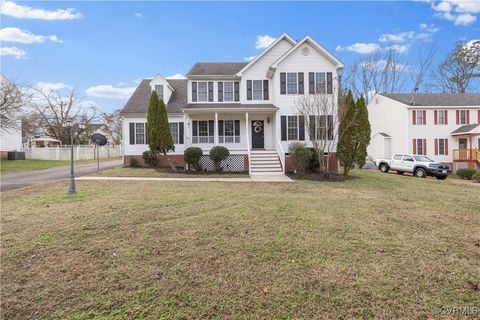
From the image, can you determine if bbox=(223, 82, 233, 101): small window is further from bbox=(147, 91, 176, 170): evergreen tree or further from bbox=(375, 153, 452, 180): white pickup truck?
bbox=(375, 153, 452, 180): white pickup truck

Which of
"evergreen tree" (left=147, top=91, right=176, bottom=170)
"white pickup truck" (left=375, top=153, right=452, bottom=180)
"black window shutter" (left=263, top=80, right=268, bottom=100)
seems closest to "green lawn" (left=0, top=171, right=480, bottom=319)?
"evergreen tree" (left=147, top=91, right=176, bottom=170)

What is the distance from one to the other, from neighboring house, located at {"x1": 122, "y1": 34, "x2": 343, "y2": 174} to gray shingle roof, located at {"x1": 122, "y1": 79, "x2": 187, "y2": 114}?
7 cm

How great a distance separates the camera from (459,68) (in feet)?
121

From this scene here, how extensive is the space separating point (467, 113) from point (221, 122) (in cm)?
2572

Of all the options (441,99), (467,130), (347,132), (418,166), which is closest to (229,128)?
(347,132)

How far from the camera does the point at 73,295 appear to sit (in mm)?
3193

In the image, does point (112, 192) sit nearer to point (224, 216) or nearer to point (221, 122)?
point (224, 216)

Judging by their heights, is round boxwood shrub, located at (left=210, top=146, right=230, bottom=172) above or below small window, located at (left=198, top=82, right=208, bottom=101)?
below

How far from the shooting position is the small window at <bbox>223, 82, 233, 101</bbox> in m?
19.0

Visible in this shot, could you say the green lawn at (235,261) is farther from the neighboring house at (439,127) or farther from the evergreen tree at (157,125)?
the neighboring house at (439,127)

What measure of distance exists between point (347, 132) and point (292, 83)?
5.15 metres

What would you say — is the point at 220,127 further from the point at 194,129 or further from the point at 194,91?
the point at 194,91

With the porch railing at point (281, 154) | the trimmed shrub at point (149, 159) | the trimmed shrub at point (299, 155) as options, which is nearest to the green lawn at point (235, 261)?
the trimmed shrub at point (299, 155)

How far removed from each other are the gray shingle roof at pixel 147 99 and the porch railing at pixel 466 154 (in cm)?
2653
